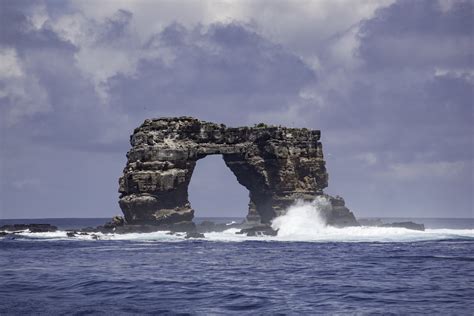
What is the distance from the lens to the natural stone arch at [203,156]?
93500 millimetres

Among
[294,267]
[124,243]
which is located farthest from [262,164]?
[294,267]

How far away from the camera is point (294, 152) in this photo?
335 ft

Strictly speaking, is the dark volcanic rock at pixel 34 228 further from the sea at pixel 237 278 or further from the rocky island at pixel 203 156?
the sea at pixel 237 278

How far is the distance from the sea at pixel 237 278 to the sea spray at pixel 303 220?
18013mm

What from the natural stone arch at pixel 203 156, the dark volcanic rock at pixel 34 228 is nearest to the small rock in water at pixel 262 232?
the natural stone arch at pixel 203 156

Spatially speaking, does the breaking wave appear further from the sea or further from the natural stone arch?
the sea

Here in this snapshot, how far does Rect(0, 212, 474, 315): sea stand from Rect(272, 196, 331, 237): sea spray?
709 inches

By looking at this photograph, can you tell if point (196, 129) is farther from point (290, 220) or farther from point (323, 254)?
point (323, 254)

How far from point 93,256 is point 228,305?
96.7ft

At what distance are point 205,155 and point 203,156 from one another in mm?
339

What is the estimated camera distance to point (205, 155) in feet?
321

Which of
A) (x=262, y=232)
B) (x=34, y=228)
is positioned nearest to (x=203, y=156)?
(x=262, y=232)

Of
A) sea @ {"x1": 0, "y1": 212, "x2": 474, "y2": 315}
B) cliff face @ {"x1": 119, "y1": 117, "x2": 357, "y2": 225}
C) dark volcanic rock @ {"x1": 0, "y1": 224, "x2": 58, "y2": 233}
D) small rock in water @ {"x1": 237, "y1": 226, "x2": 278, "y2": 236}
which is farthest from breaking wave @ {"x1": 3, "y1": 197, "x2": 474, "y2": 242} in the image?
sea @ {"x1": 0, "y1": 212, "x2": 474, "y2": 315}

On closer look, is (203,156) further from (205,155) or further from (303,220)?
(303,220)
